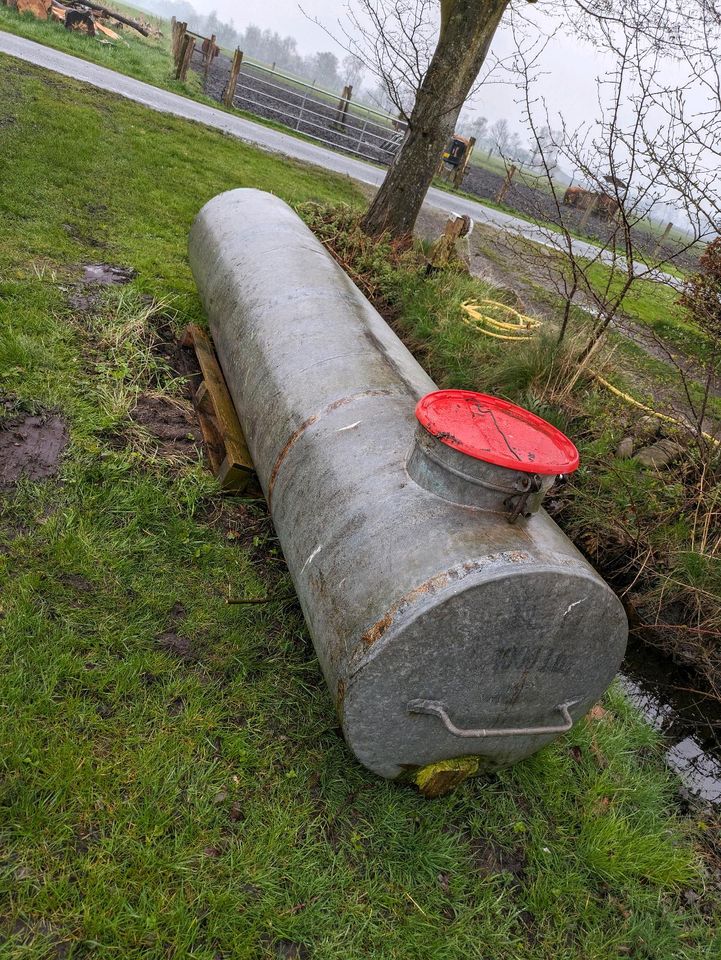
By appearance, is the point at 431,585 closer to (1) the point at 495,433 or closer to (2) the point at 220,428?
(1) the point at 495,433

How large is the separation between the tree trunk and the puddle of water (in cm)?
617

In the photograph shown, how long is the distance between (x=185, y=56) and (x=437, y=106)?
11.7m

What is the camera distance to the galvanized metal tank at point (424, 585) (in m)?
2.20

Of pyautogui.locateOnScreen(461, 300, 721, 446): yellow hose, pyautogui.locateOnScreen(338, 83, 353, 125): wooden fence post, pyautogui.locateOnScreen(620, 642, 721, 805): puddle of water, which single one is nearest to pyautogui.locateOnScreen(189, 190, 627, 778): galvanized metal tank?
pyautogui.locateOnScreen(620, 642, 721, 805): puddle of water

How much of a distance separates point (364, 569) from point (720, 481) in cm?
356

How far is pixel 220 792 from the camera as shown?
2.48 metres

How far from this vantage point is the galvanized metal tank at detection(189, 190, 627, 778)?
220cm

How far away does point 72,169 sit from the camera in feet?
25.2

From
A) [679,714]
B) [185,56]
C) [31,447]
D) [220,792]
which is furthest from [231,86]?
[220,792]

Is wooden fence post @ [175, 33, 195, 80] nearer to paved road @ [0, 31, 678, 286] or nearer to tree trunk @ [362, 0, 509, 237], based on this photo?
paved road @ [0, 31, 678, 286]

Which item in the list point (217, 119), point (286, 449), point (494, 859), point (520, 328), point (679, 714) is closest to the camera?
point (494, 859)

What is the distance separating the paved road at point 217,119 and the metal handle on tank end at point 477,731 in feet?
33.0

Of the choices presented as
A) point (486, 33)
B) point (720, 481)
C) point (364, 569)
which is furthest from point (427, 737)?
point (486, 33)

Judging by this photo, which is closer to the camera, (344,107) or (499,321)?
(499,321)
